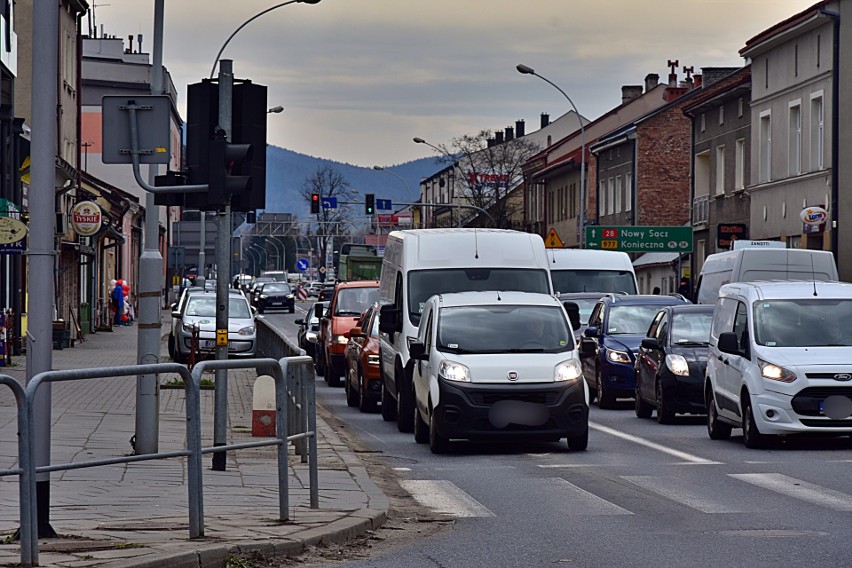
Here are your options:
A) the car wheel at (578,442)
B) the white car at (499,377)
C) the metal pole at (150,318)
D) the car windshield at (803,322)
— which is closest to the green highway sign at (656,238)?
the car windshield at (803,322)

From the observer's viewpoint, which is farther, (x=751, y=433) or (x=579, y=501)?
(x=751, y=433)

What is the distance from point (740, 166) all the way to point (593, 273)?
21769mm

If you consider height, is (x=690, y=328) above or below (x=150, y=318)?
below

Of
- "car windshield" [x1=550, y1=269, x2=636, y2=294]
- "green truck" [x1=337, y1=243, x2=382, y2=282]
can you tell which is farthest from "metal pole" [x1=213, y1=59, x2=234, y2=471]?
"green truck" [x1=337, y1=243, x2=382, y2=282]

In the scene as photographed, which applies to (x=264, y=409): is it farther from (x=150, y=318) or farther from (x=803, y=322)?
(x=803, y=322)

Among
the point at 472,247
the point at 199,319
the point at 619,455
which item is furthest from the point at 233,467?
the point at 199,319

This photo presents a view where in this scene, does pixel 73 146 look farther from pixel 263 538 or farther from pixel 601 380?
pixel 263 538

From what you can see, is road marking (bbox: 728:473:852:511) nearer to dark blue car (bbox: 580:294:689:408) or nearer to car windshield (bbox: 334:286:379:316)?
dark blue car (bbox: 580:294:689:408)

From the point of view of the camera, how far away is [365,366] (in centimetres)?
2278

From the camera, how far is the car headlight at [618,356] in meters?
23.7

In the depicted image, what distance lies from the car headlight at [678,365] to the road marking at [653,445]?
3.69ft

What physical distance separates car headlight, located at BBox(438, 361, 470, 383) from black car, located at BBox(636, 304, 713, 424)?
473 cm

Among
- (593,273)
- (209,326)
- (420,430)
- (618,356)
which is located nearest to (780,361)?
(420,430)

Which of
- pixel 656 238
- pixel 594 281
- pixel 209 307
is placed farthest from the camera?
pixel 656 238
